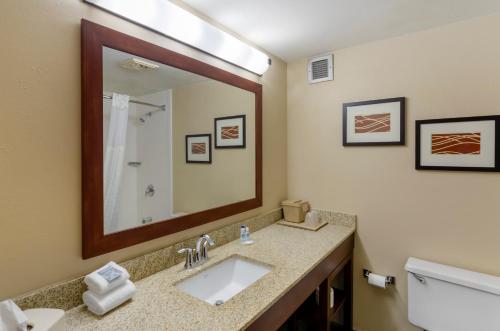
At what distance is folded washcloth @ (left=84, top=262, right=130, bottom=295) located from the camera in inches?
37.0

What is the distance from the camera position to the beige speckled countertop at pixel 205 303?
0.89 metres

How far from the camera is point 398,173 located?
1766 mm

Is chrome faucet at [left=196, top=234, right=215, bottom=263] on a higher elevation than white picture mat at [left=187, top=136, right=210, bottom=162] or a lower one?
lower

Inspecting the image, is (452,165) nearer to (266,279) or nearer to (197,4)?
(266,279)

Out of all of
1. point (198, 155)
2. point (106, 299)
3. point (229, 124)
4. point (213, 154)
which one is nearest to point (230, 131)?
point (229, 124)

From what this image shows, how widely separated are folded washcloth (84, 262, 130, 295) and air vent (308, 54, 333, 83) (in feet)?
6.09

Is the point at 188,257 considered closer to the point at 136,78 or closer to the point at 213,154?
the point at 213,154

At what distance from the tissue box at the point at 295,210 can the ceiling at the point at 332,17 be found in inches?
47.9

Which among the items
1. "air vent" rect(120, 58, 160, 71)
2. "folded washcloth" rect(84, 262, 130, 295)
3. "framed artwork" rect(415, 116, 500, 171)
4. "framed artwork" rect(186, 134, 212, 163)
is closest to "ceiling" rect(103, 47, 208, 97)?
"air vent" rect(120, 58, 160, 71)

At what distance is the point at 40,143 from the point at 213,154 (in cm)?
91

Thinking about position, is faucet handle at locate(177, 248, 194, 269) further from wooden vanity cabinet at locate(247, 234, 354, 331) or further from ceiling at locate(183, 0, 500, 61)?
ceiling at locate(183, 0, 500, 61)

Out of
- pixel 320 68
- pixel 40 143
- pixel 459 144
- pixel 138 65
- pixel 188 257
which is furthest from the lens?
pixel 320 68

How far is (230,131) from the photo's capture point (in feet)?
5.81

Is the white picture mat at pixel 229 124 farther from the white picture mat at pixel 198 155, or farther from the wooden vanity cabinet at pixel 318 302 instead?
the wooden vanity cabinet at pixel 318 302
